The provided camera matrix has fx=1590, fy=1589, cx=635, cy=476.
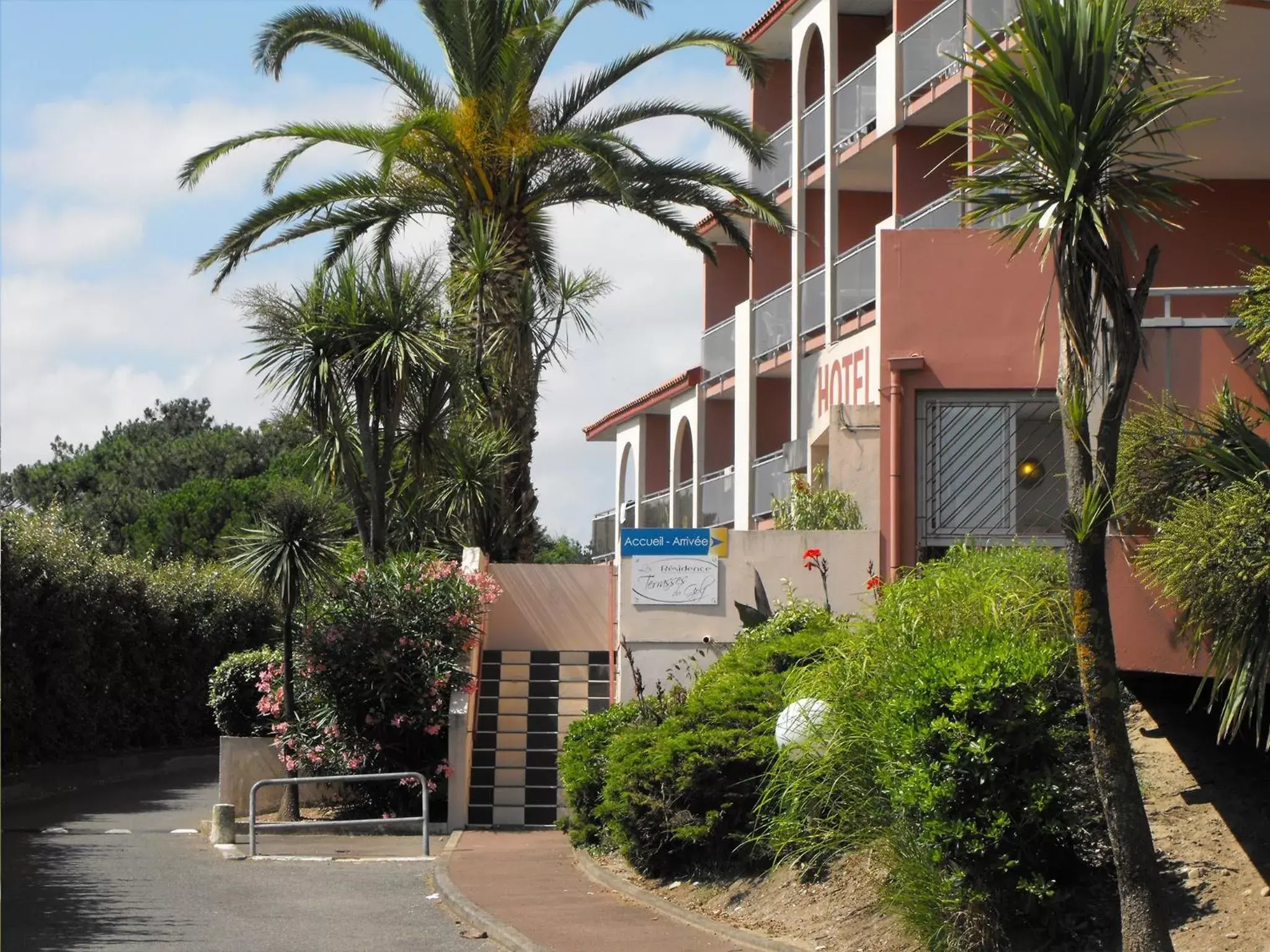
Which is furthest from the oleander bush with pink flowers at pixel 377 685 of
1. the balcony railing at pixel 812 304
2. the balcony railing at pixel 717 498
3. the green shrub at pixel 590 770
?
the balcony railing at pixel 717 498

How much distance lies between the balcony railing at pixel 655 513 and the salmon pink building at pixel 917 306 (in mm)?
4123

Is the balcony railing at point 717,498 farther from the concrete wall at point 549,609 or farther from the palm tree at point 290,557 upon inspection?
the palm tree at point 290,557

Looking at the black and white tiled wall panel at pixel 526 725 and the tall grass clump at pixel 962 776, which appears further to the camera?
the black and white tiled wall panel at pixel 526 725

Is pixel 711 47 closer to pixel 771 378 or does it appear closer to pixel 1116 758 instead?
pixel 771 378

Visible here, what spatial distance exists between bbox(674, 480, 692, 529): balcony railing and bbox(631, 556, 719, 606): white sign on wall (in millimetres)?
13739

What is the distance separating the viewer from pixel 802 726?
1100cm

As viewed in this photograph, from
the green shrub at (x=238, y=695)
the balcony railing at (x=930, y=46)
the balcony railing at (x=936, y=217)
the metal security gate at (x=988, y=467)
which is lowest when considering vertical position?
the green shrub at (x=238, y=695)

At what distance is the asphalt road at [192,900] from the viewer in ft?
36.4

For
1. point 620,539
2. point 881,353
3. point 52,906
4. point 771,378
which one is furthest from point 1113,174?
point 771,378

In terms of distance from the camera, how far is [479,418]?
23.9 meters

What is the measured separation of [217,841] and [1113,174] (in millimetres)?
12506

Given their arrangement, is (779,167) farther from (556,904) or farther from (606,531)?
Answer: (556,904)

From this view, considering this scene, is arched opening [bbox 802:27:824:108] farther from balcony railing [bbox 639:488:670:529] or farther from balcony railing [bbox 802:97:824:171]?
balcony railing [bbox 639:488:670:529]

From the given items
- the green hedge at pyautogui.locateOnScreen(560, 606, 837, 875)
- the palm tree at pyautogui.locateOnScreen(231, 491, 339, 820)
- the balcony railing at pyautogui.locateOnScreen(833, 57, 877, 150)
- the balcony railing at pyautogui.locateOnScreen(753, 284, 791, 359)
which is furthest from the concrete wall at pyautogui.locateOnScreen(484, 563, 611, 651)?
the green hedge at pyautogui.locateOnScreen(560, 606, 837, 875)
